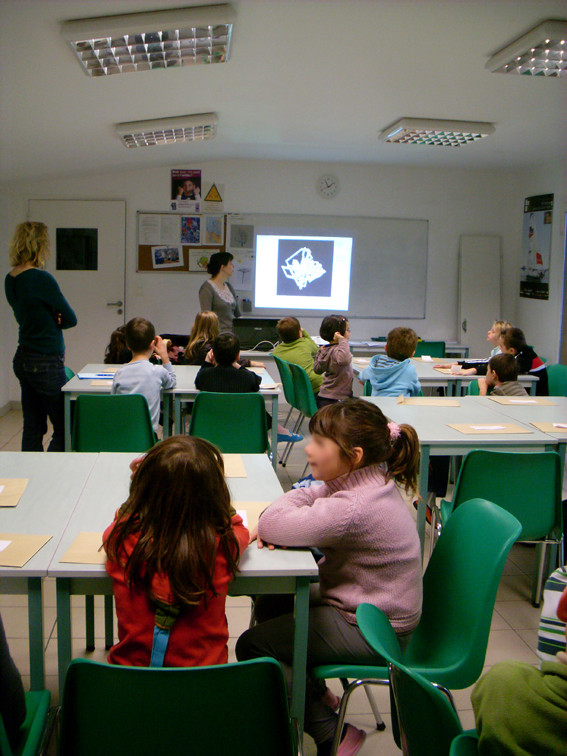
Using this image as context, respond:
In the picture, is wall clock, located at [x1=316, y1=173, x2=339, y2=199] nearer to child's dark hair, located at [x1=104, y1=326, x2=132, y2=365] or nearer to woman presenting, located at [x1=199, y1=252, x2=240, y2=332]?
woman presenting, located at [x1=199, y1=252, x2=240, y2=332]

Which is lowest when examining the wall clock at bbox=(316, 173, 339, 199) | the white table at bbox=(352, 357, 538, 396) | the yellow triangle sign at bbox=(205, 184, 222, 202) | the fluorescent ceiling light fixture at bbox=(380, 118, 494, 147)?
the white table at bbox=(352, 357, 538, 396)

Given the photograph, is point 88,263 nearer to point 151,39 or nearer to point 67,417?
point 67,417

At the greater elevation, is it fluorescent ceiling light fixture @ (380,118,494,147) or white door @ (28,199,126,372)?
fluorescent ceiling light fixture @ (380,118,494,147)

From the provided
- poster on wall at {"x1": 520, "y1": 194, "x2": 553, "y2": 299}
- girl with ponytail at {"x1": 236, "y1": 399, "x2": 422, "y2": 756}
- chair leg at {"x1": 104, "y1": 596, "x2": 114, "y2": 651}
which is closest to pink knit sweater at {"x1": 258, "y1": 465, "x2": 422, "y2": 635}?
girl with ponytail at {"x1": 236, "y1": 399, "x2": 422, "y2": 756}

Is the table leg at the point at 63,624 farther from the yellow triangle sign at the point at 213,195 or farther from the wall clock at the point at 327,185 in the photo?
the wall clock at the point at 327,185

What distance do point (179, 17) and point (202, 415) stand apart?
1774 mm

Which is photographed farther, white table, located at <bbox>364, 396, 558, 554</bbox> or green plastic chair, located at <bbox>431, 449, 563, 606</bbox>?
white table, located at <bbox>364, 396, 558, 554</bbox>

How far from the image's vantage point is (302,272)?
7.21m

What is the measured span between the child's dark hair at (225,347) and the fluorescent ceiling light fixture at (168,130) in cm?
201

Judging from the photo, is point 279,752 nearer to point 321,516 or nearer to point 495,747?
point 495,747

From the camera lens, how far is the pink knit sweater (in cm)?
168

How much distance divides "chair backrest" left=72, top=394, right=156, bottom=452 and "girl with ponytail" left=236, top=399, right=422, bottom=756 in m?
1.56

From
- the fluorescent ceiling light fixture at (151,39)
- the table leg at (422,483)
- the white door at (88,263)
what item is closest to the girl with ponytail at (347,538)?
the table leg at (422,483)

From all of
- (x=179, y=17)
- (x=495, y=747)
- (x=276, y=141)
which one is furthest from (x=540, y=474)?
(x=276, y=141)
